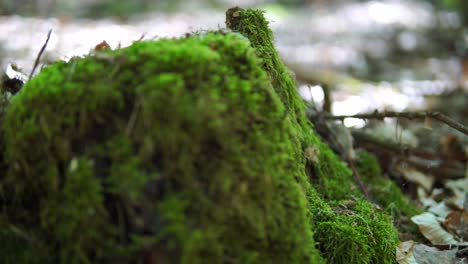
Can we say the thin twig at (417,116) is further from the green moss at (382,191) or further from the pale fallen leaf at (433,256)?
the pale fallen leaf at (433,256)

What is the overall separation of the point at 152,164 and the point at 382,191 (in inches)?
88.8

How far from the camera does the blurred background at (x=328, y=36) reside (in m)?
7.35

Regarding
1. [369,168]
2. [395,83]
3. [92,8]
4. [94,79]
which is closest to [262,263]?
[94,79]

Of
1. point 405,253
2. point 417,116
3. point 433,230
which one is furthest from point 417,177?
point 405,253

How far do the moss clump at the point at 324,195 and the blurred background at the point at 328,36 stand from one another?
242 cm

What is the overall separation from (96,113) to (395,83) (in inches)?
300

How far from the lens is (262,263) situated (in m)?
1.77

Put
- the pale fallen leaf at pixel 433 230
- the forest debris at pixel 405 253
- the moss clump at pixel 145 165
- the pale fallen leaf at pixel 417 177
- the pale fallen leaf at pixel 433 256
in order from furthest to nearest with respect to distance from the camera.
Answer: the pale fallen leaf at pixel 417 177 < the pale fallen leaf at pixel 433 230 < the pale fallen leaf at pixel 433 256 < the forest debris at pixel 405 253 < the moss clump at pixel 145 165

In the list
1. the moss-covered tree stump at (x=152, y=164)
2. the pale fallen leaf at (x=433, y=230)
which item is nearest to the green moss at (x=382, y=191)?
the pale fallen leaf at (x=433, y=230)

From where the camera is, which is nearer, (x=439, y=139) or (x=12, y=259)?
(x=12, y=259)

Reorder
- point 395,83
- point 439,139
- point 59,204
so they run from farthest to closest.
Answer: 1. point 395,83
2. point 439,139
3. point 59,204

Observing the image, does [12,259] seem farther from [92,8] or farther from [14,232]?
[92,8]

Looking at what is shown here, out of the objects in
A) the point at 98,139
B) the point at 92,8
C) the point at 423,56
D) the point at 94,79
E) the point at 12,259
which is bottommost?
the point at 12,259

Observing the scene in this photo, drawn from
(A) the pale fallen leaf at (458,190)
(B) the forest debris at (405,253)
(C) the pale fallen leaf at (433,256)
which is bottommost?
(C) the pale fallen leaf at (433,256)
